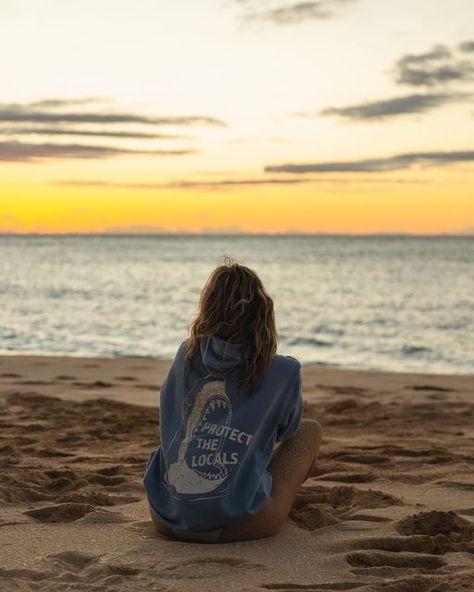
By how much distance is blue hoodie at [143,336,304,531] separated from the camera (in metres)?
3.83

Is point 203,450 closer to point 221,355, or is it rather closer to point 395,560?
point 221,355

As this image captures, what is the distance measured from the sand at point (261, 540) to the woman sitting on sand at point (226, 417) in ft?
0.47

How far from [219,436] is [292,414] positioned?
0.39 m

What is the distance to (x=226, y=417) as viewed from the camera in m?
3.88

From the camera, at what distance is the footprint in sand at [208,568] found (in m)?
3.45

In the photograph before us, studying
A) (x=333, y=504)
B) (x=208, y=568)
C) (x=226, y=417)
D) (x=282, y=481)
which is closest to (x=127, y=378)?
(x=333, y=504)

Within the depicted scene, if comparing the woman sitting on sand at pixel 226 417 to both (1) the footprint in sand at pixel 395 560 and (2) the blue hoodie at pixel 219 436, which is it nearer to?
(2) the blue hoodie at pixel 219 436

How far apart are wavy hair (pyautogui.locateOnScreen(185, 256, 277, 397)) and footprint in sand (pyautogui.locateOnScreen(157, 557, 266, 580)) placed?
2.36 feet

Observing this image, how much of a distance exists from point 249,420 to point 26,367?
8.13 metres

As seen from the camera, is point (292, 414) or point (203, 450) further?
point (292, 414)

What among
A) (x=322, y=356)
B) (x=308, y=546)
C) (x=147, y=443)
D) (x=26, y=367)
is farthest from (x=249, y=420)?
(x=322, y=356)

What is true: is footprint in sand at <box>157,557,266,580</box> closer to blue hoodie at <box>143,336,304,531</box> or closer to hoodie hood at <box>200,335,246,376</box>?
blue hoodie at <box>143,336,304,531</box>

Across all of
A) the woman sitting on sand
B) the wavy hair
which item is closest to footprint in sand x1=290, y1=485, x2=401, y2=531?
the woman sitting on sand

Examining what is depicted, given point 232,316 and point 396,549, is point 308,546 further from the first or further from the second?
point 232,316
